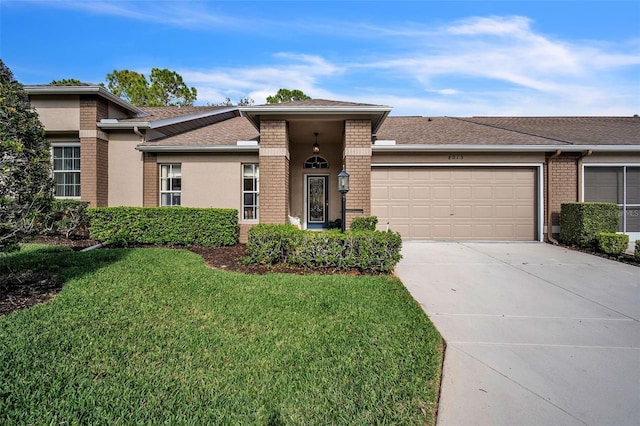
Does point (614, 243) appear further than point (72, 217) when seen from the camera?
No

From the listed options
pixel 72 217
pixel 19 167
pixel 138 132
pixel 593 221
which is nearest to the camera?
pixel 19 167

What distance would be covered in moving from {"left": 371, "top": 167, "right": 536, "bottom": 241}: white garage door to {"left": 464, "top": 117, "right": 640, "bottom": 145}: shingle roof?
7.61 feet

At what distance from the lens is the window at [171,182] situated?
33.1ft

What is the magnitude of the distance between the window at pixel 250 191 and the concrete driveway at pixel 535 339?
18.1 ft

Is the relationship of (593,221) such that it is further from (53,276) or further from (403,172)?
(53,276)

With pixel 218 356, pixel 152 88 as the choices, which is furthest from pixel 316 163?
pixel 152 88

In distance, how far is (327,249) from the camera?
5969 mm

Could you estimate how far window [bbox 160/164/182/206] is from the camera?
10.1 meters

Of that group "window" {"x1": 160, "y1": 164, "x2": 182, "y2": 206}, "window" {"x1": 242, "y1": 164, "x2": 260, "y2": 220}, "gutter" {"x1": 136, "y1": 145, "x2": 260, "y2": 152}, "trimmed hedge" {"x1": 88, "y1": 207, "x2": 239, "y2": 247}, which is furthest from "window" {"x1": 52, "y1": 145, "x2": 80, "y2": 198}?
"window" {"x1": 242, "y1": 164, "x2": 260, "y2": 220}

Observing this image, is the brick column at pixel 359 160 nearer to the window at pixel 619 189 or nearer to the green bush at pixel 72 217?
the window at pixel 619 189

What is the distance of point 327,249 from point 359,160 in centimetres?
337

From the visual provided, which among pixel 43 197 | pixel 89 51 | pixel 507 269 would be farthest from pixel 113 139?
pixel 507 269

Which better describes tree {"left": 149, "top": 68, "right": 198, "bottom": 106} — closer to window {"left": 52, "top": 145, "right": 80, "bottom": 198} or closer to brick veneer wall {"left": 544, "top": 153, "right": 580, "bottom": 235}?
window {"left": 52, "top": 145, "right": 80, "bottom": 198}

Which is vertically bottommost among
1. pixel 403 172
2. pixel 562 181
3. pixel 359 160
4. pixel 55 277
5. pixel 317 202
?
pixel 55 277
